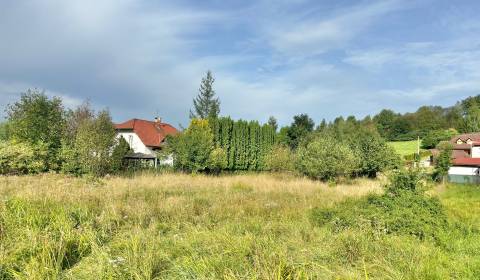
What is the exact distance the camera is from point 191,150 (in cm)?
2498

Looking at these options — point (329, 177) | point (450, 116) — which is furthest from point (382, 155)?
point (450, 116)

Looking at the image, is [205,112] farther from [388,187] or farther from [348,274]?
[348,274]

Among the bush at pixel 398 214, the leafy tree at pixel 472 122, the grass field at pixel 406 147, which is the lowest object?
the bush at pixel 398 214

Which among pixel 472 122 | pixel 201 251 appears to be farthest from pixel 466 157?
pixel 201 251

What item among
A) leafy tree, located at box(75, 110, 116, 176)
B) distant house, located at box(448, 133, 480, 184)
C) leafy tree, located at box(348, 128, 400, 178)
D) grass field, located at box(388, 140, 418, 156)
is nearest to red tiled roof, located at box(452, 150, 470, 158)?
distant house, located at box(448, 133, 480, 184)

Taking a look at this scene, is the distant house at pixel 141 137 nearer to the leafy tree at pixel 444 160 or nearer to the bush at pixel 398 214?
the leafy tree at pixel 444 160

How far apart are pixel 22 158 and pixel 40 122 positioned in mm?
3764

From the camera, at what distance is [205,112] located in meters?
58.7

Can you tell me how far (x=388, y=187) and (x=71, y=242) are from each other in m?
7.82

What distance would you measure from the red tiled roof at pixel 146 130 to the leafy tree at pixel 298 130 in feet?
46.6

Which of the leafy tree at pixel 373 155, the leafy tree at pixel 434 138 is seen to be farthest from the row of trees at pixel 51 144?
the leafy tree at pixel 434 138

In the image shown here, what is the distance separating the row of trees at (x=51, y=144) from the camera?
18703 millimetres

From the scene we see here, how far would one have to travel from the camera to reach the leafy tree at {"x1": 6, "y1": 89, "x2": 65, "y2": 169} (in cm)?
2103

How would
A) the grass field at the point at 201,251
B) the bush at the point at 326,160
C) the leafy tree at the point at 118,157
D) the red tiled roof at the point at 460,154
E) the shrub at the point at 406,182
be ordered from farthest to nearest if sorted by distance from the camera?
the red tiled roof at the point at 460,154 → the bush at the point at 326,160 → the leafy tree at the point at 118,157 → the shrub at the point at 406,182 → the grass field at the point at 201,251
